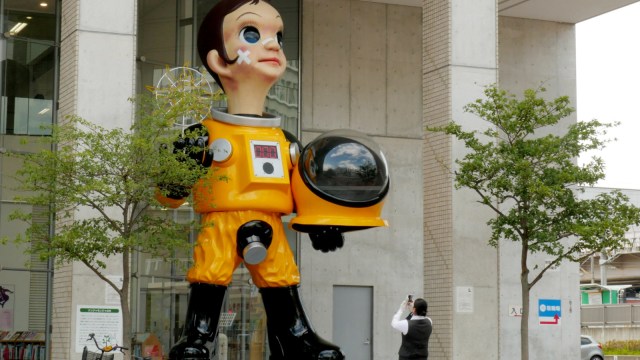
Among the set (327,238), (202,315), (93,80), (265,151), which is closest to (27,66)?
(93,80)

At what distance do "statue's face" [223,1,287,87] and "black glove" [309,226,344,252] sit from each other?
6.35 feet

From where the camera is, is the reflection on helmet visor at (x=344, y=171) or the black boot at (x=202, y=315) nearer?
the black boot at (x=202, y=315)

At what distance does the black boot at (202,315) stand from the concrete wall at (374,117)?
964 cm

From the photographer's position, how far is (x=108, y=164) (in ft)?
40.4

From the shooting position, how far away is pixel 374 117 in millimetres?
22750

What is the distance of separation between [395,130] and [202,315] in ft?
37.7

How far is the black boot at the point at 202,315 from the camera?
39.2 ft

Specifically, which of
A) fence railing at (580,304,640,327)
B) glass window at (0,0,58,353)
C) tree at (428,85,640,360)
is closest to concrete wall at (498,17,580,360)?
tree at (428,85,640,360)

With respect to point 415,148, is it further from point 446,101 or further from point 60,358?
point 60,358

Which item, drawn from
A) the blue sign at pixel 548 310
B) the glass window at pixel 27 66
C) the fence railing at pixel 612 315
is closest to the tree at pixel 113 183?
the glass window at pixel 27 66

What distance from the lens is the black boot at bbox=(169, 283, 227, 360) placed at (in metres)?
11.9

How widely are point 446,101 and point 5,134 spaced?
24.6ft

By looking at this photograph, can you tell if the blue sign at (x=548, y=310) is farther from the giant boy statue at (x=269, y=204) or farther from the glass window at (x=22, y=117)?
the giant boy statue at (x=269, y=204)

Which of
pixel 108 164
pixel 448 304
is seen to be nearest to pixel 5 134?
pixel 108 164
